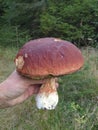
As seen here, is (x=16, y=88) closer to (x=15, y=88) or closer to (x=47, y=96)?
(x=15, y=88)

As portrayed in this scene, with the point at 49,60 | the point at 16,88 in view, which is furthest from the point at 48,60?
the point at 16,88

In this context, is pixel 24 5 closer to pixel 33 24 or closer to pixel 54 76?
pixel 33 24

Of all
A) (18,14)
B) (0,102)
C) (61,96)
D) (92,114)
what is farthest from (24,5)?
(0,102)

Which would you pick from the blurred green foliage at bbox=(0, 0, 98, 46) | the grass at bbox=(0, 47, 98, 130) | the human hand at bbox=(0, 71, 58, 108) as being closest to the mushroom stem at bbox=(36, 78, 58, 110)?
the human hand at bbox=(0, 71, 58, 108)

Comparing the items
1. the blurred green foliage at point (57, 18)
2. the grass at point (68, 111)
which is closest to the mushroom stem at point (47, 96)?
the grass at point (68, 111)

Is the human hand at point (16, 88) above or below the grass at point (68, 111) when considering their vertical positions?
above

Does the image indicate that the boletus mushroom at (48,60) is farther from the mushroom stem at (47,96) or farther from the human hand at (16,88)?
the human hand at (16,88)

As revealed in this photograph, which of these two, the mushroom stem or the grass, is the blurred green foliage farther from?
the mushroom stem
